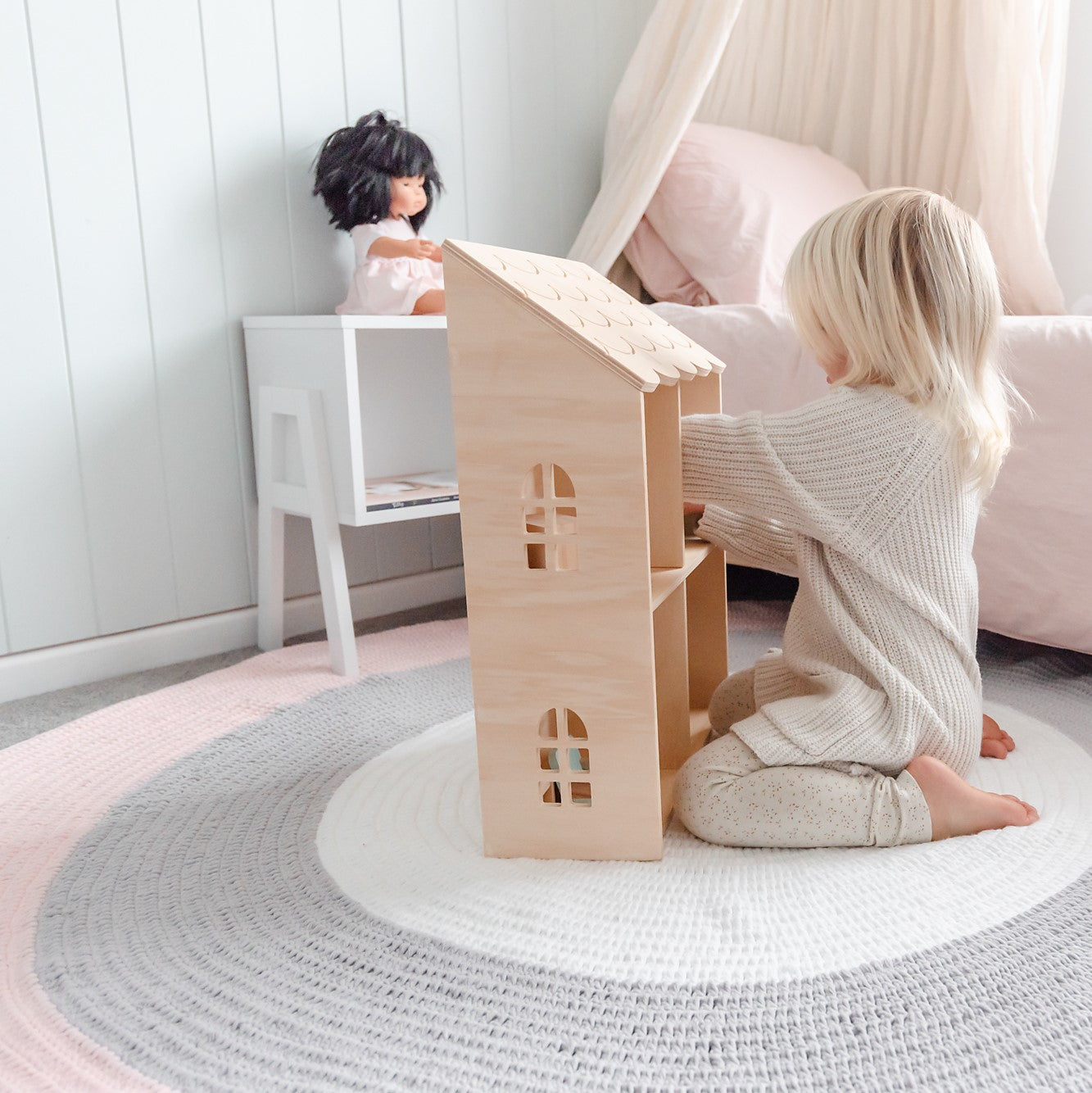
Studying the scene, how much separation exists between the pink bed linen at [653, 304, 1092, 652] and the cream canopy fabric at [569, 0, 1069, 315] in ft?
1.98

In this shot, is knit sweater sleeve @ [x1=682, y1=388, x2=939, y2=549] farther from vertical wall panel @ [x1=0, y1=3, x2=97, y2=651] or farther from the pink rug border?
vertical wall panel @ [x1=0, y1=3, x2=97, y2=651]

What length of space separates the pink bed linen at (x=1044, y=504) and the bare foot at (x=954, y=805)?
1.38ft

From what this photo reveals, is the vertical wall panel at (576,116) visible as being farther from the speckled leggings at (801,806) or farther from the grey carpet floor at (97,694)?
the speckled leggings at (801,806)

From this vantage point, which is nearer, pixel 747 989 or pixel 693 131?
pixel 747 989

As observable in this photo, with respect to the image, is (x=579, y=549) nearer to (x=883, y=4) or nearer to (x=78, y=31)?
(x=78, y=31)

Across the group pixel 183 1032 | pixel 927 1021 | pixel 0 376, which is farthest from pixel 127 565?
pixel 927 1021

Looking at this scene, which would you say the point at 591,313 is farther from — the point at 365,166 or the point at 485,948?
the point at 365,166

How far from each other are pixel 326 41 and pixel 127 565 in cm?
86

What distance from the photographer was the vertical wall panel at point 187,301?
5.07 feet

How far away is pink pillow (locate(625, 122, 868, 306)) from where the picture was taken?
5.96 feet

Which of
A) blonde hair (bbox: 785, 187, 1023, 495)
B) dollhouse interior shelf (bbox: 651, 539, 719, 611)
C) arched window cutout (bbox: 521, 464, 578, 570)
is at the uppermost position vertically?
blonde hair (bbox: 785, 187, 1023, 495)

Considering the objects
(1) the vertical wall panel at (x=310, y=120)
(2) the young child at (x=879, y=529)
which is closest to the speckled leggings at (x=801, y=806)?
(2) the young child at (x=879, y=529)

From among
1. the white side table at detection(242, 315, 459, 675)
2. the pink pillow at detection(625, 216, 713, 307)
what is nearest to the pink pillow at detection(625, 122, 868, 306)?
the pink pillow at detection(625, 216, 713, 307)

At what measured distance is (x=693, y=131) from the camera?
1992mm
